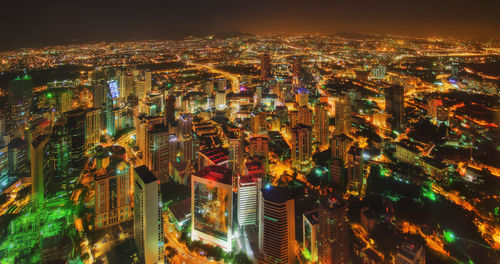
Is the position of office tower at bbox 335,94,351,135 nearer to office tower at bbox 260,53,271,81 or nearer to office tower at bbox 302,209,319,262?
office tower at bbox 302,209,319,262

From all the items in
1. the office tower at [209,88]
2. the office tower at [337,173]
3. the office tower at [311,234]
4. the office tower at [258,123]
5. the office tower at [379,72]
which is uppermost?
the office tower at [379,72]

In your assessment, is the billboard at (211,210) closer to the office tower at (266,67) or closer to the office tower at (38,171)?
the office tower at (38,171)

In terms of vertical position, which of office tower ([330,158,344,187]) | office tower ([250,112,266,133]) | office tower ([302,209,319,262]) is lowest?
office tower ([302,209,319,262])

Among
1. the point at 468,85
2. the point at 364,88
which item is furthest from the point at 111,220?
the point at 468,85

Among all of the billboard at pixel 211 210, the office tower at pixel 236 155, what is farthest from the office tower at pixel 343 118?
the billboard at pixel 211 210

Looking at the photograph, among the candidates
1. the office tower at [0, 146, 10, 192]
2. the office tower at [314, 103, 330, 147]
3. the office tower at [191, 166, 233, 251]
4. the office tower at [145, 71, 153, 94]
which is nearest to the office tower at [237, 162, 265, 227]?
the office tower at [191, 166, 233, 251]

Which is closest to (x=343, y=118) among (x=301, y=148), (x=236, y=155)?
(x=301, y=148)
